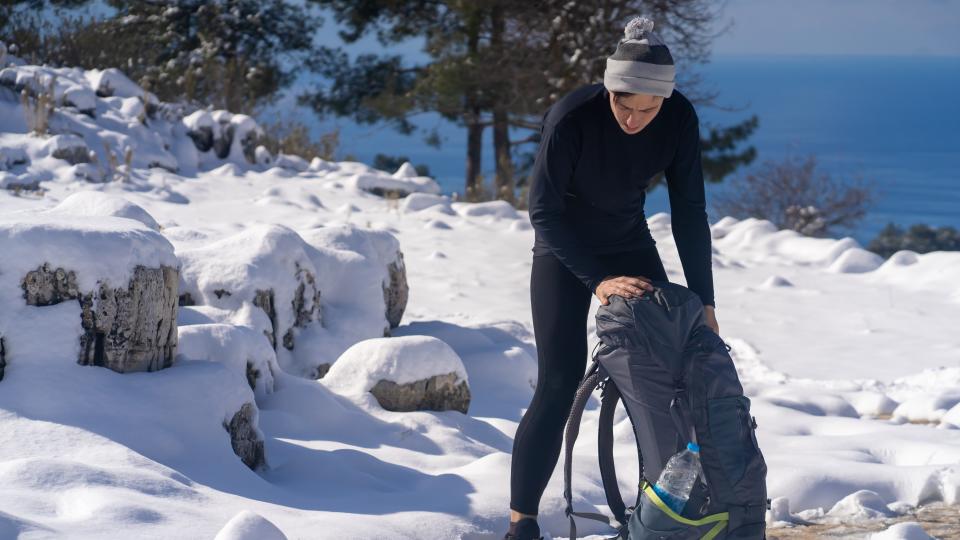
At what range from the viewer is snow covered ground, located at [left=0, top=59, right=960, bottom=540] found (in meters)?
3.06

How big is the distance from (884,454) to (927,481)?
0.56 m

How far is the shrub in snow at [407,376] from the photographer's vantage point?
14.9 ft

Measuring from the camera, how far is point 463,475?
3693 millimetres

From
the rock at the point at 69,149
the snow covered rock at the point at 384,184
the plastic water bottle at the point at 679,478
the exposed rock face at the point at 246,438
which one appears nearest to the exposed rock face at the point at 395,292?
the exposed rock face at the point at 246,438

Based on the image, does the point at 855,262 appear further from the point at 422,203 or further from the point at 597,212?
the point at 597,212

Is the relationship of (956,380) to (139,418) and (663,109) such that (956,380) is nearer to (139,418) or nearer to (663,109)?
(663,109)

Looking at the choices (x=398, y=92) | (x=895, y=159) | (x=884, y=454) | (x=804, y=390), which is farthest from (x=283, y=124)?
(x=895, y=159)

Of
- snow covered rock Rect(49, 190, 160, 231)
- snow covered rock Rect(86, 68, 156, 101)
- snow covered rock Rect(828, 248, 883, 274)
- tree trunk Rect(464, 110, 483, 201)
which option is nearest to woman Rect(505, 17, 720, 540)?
snow covered rock Rect(49, 190, 160, 231)

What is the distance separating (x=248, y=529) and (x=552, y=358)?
889 millimetres

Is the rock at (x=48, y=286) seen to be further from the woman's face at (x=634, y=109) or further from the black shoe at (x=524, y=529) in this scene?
the woman's face at (x=634, y=109)

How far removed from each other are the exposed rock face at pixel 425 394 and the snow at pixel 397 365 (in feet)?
0.07

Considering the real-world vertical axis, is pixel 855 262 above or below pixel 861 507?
below

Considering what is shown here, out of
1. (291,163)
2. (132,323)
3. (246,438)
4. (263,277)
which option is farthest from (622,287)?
(291,163)

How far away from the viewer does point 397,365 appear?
14.9 ft
